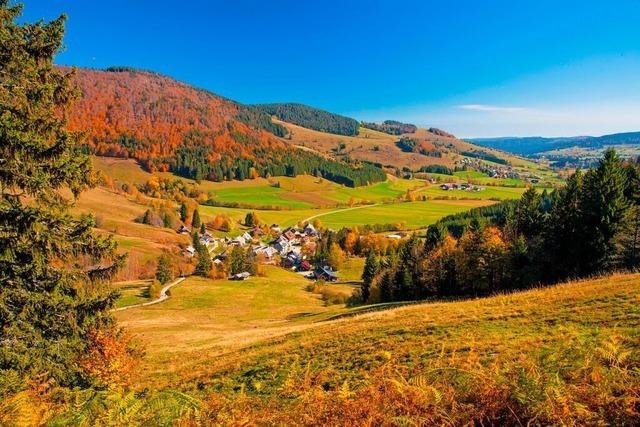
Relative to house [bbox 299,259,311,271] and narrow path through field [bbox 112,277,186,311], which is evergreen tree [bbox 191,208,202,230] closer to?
house [bbox 299,259,311,271]

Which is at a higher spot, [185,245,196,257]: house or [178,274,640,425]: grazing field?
[178,274,640,425]: grazing field

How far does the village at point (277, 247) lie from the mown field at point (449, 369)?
327 feet

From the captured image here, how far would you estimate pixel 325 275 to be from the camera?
131125mm

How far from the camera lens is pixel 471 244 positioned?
61375 mm

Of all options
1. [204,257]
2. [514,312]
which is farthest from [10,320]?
[204,257]

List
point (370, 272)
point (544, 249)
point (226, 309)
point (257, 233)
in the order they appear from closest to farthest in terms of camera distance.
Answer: point (544, 249) → point (226, 309) → point (370, 272) → point (257, 233)

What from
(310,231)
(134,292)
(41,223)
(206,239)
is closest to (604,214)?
(41,223)

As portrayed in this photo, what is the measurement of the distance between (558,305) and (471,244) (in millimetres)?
42992

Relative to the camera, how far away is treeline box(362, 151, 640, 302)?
47719mm

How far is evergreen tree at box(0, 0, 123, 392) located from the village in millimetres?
114737

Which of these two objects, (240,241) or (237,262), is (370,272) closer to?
(237,262)

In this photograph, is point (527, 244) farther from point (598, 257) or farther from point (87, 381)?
point (87, 381)

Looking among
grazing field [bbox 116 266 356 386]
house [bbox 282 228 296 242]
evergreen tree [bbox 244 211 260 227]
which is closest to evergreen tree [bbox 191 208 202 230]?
evergreen tree [bbox 244 211 260 227]

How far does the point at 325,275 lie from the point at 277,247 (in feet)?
128
